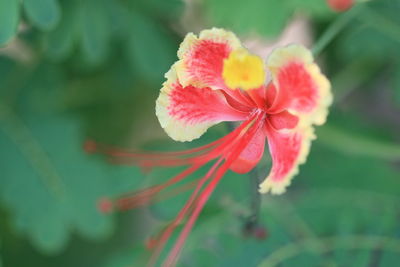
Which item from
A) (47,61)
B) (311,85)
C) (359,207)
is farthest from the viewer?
(47,61)

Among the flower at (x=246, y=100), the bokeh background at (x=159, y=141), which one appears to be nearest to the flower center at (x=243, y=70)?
the flower at (x=246, y=100)

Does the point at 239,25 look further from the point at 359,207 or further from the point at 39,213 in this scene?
the point at 39,213

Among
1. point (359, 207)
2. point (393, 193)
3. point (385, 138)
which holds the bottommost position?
point (359, 207)

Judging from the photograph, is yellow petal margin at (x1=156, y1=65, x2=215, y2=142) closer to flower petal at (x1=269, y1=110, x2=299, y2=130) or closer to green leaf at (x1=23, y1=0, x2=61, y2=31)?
flower petal at (x1=269, y1=110, x2=299, y2=130)

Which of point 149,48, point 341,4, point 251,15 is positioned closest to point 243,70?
point 341,4

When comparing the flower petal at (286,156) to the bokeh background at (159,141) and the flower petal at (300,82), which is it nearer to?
the flower petal at (300,82)

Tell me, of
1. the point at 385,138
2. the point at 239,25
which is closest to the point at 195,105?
the point at 239,25

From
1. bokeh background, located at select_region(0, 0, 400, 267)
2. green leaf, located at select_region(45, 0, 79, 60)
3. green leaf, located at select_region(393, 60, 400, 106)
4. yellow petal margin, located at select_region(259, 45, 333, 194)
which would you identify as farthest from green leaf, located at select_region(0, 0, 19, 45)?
green leaf, located at select_region(393, 60, 400, 106)
